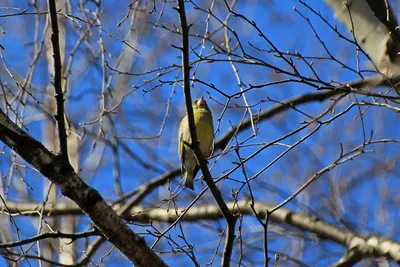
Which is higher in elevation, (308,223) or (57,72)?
(308,223)

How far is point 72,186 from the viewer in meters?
2.98

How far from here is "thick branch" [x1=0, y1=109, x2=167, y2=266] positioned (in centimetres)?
296

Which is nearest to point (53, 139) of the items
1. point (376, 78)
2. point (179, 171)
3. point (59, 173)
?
point (179, 171)

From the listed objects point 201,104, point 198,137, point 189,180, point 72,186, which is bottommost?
point 72,186

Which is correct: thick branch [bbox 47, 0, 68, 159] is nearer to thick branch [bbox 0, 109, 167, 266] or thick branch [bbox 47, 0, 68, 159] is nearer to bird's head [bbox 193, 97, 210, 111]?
thick branch [bbox 0, 109, 167, 266]

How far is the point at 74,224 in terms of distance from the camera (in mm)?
Result: 7934

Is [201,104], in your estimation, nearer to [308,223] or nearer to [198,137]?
[198,137]

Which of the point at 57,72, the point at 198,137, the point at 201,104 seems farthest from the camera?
the point at 201,104

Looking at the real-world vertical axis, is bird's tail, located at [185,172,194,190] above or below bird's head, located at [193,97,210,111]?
below

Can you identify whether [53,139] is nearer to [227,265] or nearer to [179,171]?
[179,171]

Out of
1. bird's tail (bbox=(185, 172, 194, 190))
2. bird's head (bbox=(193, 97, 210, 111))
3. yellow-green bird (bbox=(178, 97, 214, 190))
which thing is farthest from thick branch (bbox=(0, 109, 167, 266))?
bird's head (bbox=(193, 97, 210, 111))

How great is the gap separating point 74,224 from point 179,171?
9.13ft

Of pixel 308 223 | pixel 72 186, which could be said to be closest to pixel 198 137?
pixel 308 223

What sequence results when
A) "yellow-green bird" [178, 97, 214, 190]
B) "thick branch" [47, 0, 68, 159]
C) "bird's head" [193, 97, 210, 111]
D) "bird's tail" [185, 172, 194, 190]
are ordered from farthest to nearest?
"bird's head" [193, 97, 210, 111] < "yellow-green bird" [178, 97, 214, 190] < "bird's tail" [185, 172, 194, 190] < "thick branch" [47, 0, 68, 159]
